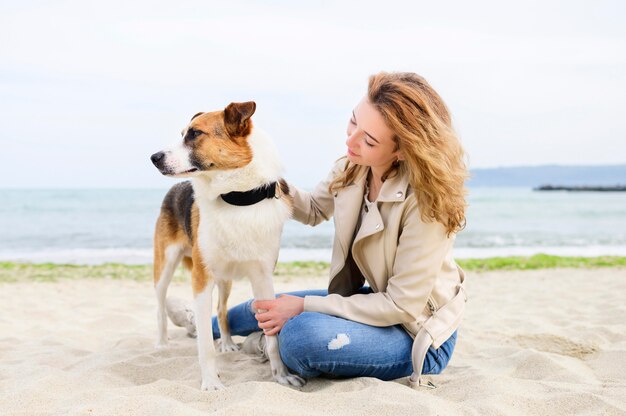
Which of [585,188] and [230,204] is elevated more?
[230,204]

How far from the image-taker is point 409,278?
2.87 m

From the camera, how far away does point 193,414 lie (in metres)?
2.43

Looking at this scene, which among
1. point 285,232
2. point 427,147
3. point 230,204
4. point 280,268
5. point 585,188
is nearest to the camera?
point 427,147

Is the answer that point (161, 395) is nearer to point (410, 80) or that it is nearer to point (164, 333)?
point (164, 333)

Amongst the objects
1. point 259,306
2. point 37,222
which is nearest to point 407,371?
point 259,306

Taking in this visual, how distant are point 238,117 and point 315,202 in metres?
0.84

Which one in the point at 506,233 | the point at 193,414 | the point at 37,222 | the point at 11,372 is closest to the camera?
the point at 193,414

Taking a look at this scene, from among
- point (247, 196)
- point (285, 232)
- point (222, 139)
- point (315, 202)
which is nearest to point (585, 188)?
point (285, 232)

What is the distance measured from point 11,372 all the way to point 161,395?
1.17 m

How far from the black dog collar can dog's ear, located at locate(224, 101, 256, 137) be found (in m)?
0.30

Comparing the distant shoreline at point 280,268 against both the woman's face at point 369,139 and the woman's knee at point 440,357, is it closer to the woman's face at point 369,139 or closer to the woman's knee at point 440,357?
the woman's knee at point 440,357

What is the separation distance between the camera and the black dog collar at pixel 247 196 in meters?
3.07

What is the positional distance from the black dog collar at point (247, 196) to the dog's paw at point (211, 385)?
906mm

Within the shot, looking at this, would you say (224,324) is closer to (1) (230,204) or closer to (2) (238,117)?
(1) (230,204)
